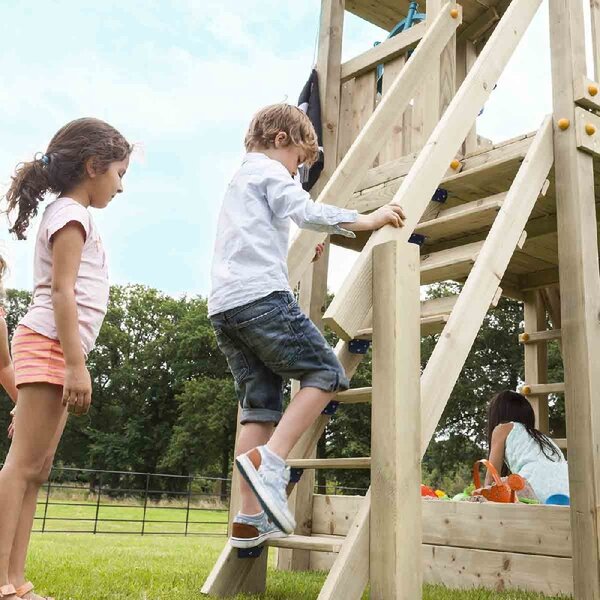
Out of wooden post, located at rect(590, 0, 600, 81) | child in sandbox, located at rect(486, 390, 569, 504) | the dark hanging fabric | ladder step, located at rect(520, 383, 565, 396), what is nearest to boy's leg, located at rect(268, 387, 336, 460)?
child in sandbox, located at rect(486, 390, 569, 504)

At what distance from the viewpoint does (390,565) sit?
8.30 ft

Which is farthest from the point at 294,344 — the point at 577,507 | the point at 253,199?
the point at 577,507

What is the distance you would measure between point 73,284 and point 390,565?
145 cm

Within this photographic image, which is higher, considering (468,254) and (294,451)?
(468,254)

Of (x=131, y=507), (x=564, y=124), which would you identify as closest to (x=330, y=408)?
(x=564, y=124)

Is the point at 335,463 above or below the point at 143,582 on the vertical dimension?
above

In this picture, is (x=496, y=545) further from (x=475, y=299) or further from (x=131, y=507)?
(x=131, y=507)

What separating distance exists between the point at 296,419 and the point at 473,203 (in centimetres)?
208

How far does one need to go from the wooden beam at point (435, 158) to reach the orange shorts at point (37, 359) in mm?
957

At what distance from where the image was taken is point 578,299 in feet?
13.1

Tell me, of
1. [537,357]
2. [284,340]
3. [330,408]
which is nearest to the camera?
[284,340]

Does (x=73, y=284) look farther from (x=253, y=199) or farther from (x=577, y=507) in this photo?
(x=577, y=507)

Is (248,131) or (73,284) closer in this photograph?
(73,284)

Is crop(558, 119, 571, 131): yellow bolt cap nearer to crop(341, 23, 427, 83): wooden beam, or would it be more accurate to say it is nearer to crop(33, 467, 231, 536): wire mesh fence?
crop(341, 23, 427, 83): wooden beam
